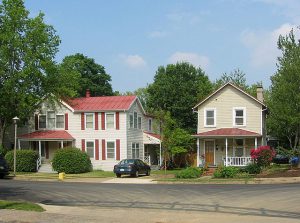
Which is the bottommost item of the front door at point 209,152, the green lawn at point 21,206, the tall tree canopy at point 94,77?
the green lawn at point 21,206

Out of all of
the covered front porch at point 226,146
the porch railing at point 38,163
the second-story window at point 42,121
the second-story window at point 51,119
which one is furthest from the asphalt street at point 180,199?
the second-story window at point 42,121

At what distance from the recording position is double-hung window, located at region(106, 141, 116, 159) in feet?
143

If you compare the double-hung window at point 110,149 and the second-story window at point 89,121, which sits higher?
the second-story window at point 89,121

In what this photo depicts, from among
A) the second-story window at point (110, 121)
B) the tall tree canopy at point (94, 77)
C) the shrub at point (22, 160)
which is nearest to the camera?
the shrub at point (22, 160)

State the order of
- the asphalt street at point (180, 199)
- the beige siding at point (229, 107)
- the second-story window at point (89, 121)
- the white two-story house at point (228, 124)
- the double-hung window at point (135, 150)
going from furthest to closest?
the double-hung window at point (135, 150) < the second-story window at point (89, 121) < the beige siding at point (229, 107) < the white two-story house at point (228, 124) < the asphalt street at point (180, 199)

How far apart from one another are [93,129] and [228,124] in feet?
40.1

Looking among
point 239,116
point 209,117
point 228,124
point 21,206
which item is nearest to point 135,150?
point 209,117

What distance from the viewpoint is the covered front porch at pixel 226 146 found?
40.1 metres

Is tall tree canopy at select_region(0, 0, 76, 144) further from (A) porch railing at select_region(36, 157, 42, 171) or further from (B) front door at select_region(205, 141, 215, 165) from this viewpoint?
(B) front door at select_region(205, 141, 215, 165)

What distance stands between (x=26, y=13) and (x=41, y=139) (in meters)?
11.4

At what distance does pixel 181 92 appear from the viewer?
5866 centimetres

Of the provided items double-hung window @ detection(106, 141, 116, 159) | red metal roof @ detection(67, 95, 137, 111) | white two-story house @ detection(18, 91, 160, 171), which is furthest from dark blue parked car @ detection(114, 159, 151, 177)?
red metal roof @ detection(67, 95, 137, 111)

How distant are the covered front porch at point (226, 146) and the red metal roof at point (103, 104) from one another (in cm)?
746

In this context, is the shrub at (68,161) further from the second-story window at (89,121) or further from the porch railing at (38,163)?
the second-story window at (89,121)
